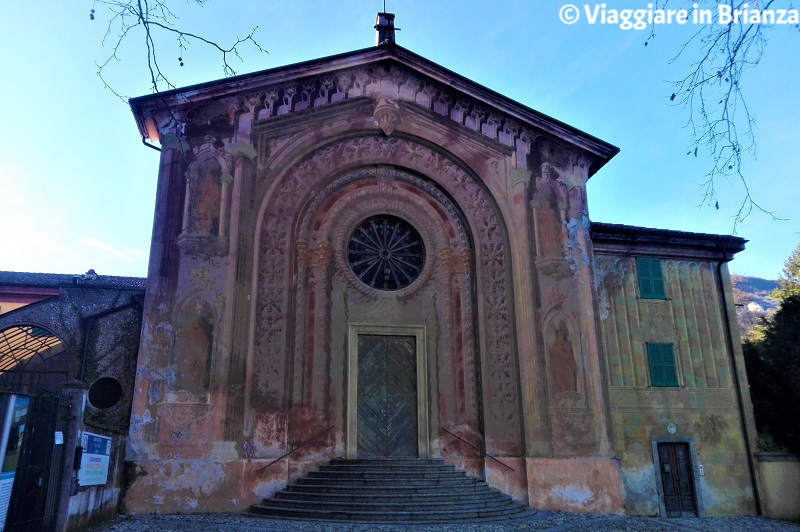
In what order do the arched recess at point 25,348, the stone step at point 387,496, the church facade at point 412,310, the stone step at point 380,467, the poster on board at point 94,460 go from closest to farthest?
1. the poster on board at point 94,460
2. the stone step at point 387,496
3. the stone step at point 380,467
4. the church facade at point 412,310
5. the arched recess at point 25,348

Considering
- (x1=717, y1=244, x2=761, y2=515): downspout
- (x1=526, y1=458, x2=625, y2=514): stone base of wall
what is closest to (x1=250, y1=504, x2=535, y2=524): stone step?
(x1=526, y1=458, x2=625, y2=514): stone base of wall

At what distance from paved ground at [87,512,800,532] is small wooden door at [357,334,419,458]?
122 inches

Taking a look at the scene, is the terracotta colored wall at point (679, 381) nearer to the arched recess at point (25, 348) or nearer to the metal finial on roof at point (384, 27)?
the metal finial on roof at point (384, 27)

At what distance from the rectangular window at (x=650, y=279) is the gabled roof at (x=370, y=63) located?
288 centimetres

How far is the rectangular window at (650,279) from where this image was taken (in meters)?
16.5

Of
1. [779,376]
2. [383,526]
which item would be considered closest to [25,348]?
[383,526]

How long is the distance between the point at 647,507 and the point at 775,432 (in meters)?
4.42

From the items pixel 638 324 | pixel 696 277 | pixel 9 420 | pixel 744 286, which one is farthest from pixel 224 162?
pixel 744 286

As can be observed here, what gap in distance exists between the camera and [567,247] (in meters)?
15.3

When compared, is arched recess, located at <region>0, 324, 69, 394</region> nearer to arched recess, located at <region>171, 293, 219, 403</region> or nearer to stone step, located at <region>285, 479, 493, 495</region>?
arched recess, located at <region>171, 293, 219, 403</region>

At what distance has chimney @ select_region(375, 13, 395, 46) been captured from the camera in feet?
55.6

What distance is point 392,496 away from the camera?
11547 millimetres

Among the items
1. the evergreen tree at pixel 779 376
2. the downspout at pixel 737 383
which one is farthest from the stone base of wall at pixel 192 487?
the evergreen tree at pixel 779 376

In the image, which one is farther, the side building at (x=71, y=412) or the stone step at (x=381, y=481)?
the stone step at (x=381, y=481)
